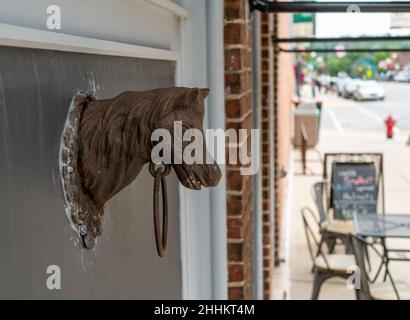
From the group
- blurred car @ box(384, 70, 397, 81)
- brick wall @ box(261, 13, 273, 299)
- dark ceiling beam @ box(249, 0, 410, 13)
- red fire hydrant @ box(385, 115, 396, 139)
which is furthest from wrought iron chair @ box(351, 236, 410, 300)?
blurred car @ box(384, 70, 397, 81)

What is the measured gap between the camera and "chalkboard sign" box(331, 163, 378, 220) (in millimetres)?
7289

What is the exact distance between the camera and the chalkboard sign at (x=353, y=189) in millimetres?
7289

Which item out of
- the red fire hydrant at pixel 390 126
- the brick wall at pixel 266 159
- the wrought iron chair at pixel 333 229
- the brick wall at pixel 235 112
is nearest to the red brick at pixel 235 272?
the brick wall at pixel 235 112

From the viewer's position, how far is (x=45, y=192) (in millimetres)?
1004

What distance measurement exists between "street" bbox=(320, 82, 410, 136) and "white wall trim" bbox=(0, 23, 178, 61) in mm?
17663

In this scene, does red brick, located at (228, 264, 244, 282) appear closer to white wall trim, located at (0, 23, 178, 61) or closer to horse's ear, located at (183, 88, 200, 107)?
white wall trim, located at (0, 23, 178, 61)

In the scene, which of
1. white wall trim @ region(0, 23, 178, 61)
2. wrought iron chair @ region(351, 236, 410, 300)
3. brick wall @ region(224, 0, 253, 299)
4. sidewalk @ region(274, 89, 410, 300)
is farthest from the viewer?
sidewalk @ region(274, 89, 410, 300)

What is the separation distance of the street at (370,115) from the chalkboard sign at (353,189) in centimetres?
1122

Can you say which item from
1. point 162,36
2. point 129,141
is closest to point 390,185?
point 162,36

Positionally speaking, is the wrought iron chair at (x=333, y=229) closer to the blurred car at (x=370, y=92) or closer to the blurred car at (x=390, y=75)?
the blurred car at (x=370, y=92)

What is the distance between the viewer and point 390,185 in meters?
10.7

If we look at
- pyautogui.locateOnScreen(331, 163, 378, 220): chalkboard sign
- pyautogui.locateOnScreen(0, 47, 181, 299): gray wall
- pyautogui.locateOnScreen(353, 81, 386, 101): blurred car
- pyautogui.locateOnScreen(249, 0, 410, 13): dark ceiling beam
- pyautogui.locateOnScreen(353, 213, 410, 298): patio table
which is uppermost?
pyautogui.locateOnScreen(353, 81, 386, 101): blurred car

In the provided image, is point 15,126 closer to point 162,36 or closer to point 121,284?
point 121,284

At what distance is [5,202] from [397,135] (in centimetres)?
1812
